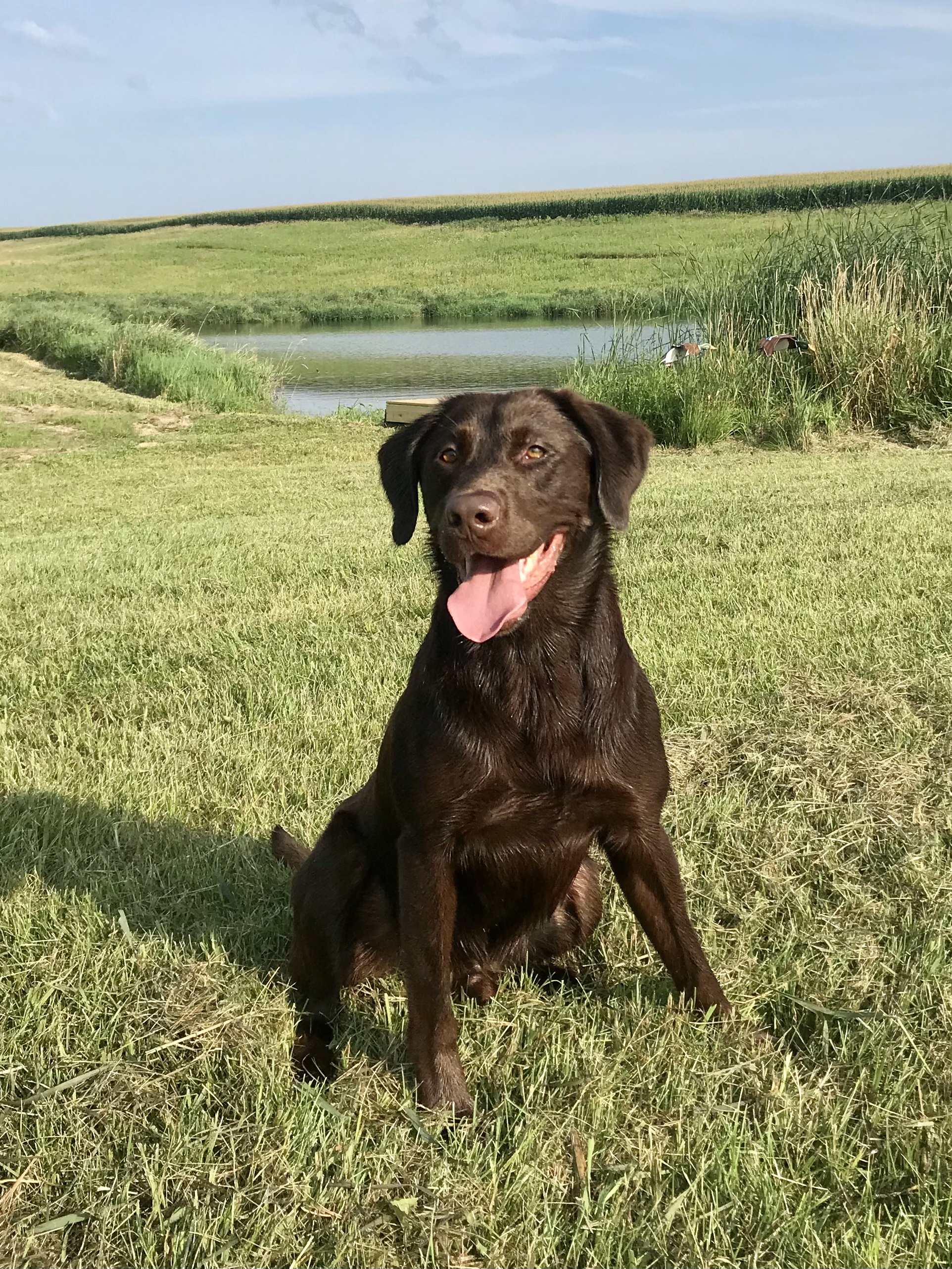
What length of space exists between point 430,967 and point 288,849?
94cm

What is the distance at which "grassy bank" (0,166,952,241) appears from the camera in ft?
192

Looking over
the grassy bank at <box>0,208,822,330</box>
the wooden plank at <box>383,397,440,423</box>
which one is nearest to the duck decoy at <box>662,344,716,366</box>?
the wooden plank at <box>383,397,440,423</box>

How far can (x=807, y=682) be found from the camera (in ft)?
14.1

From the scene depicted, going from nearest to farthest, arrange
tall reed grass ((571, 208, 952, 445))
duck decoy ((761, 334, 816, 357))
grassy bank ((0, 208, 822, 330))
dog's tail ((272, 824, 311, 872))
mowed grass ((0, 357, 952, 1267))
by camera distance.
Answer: mowed grass ((0, 357, 952, 1267)), dog's tail ((272, 824, 311, 872)), tall reed grass ((571, 208, 952, 445)), duck decoy ((761, 334, 816, 357)), grassy bank ((0, 208, 822, 330))

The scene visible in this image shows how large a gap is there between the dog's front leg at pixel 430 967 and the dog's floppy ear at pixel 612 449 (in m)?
0.87

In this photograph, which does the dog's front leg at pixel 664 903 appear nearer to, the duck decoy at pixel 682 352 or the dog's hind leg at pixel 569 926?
the dog's hind leg at pixel 569 926

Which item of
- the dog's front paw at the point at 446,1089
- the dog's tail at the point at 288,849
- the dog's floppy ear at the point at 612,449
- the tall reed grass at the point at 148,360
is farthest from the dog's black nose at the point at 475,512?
the tall reed grass at the point at 148,360

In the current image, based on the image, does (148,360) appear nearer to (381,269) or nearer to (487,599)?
(487,599)

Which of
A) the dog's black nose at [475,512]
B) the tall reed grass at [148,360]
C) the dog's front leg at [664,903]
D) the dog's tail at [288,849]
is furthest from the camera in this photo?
the tall reed grass at [148,360]

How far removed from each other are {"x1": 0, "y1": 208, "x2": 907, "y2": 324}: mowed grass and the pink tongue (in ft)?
109

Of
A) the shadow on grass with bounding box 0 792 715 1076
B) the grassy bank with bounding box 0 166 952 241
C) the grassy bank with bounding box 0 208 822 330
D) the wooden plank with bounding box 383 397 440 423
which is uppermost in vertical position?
the grassy bank with bounding box 0 166 952 241

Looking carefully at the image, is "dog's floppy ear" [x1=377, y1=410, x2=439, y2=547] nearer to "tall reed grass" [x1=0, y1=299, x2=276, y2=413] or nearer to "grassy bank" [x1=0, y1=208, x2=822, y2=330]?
"tall reed grass" [x1=0, y1=299, x2=276, y2=413]

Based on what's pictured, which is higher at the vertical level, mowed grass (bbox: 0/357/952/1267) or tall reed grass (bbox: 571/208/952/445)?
tall reed grass (bbox: 571/208/952/445)

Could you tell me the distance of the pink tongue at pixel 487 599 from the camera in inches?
89.1
